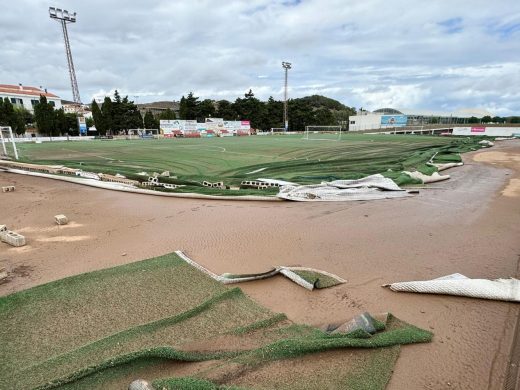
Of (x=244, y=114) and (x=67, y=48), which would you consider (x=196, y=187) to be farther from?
(x=244, y=114)

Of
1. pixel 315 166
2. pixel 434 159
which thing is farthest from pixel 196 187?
pixel 434 159

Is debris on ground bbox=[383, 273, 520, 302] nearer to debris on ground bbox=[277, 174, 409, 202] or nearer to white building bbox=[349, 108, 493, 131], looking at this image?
debris on ground bbox=[277, 174, 409, 202]

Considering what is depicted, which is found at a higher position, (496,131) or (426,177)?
(496,131)

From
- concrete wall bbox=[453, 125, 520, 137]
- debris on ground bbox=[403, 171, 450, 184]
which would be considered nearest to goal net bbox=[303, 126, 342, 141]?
concrete wall bbox=[453, 125, 520, 137]

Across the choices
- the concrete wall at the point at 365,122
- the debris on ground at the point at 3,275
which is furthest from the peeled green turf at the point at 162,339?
the concrete wall at the point at 365,122

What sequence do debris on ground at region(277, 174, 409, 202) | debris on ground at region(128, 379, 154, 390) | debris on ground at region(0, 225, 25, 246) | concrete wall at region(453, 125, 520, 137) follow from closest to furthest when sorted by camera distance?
debris on ground at region(128, 379, 154, 390) < debris on ground at region(0, 225, 25, 246) < debris on ground at region(277, 174, 409, 202) < concrete wall at region(453, 125, 520, 137)

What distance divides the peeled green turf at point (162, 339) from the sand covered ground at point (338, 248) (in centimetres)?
32

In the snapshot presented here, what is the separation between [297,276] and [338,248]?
1279 millimetres

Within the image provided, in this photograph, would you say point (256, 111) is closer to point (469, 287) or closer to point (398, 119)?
point (398, 119)

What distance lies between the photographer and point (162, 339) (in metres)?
2.76

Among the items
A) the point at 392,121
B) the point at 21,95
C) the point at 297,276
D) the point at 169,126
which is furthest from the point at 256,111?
the point at 297,276

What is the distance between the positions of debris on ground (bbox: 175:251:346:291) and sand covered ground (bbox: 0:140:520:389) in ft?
0.29

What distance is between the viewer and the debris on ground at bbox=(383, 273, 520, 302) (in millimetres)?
3480

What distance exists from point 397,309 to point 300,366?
146 centimetres
